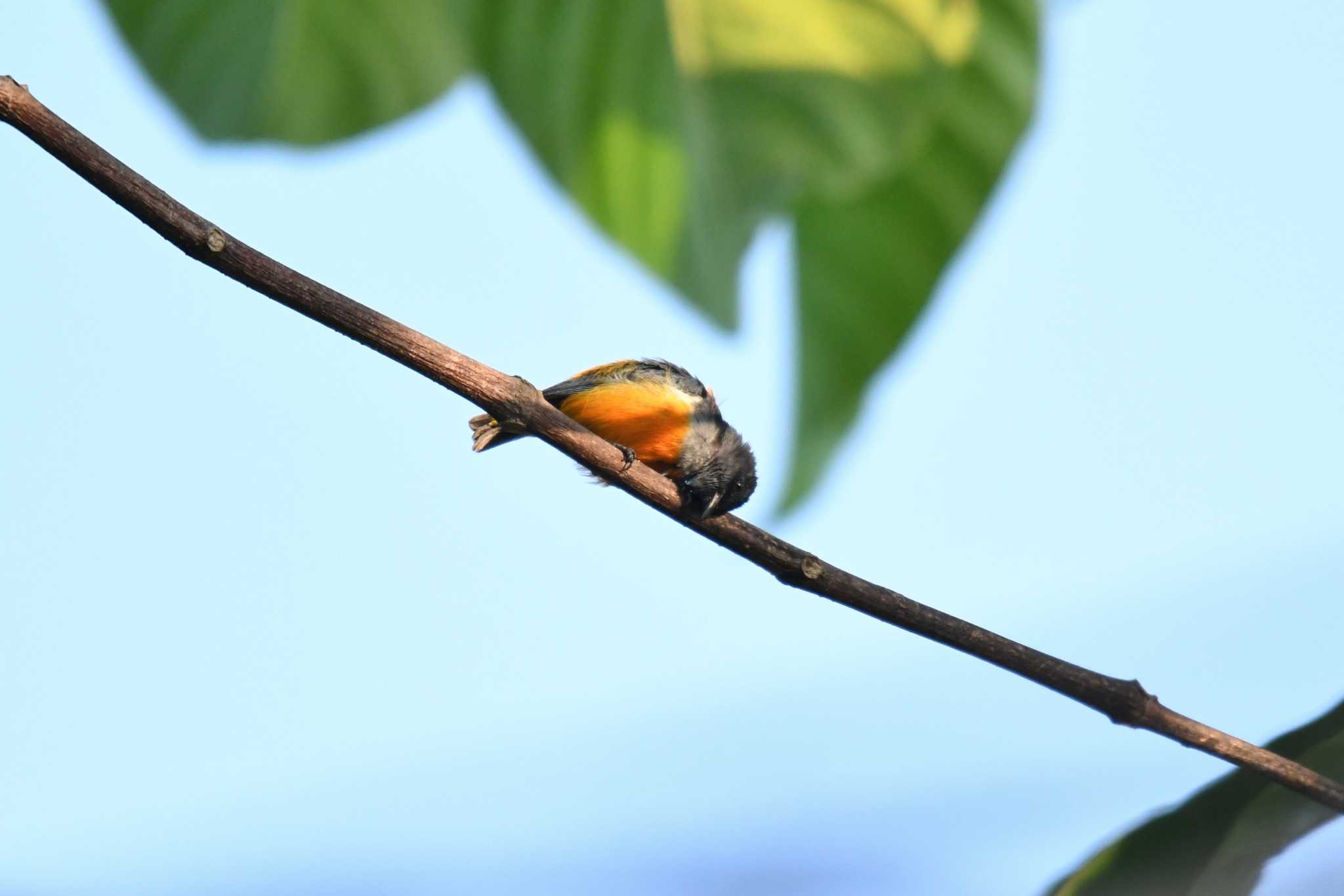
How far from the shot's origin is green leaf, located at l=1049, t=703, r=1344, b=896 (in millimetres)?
825

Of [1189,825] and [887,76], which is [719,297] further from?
[1189,825]

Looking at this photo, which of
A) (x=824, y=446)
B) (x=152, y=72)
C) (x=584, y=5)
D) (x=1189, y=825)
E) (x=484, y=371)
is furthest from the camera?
(x=824, y=446)

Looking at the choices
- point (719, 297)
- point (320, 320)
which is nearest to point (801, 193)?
point (719, 297)

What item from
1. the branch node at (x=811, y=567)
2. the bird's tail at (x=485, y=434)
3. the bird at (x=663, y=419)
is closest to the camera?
the branch node at (x=811, y=567)

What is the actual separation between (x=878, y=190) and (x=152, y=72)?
4.85 feet

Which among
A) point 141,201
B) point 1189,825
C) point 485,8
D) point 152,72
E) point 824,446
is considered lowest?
point 1189,825

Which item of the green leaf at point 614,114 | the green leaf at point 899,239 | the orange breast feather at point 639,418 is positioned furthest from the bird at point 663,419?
the green leaf at point 614,114

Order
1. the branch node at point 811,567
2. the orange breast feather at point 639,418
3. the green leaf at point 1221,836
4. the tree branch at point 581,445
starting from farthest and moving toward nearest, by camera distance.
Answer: the orange breast feather at point 639,418
the branch node at point 811,567
the tree branch at point 581,445
the green leaf at point 1221,836

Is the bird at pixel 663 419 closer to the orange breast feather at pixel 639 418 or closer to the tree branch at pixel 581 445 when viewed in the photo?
the orange breast feather at pixel 639 418

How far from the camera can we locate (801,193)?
209 cm

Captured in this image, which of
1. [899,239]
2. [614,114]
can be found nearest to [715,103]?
[614,114]

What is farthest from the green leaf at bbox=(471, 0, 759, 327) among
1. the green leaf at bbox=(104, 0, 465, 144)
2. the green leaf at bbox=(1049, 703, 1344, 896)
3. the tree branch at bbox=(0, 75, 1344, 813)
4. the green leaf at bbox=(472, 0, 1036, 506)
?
the green leaf at bbox=(1049, 703, 1344, 896)

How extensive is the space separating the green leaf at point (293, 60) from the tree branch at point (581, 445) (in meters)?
1.13

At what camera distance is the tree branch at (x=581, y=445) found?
3.25 ft
